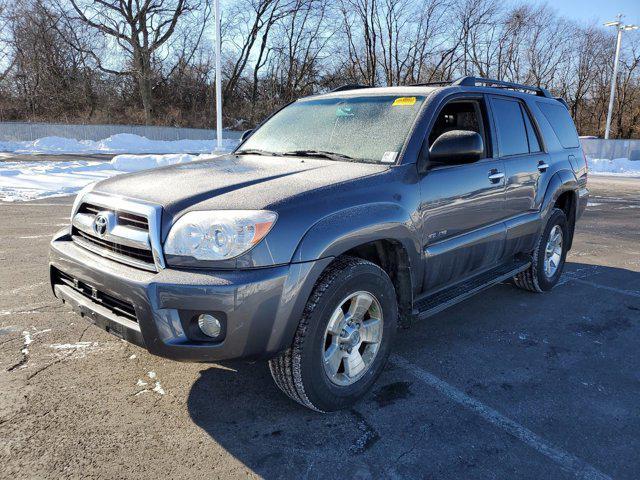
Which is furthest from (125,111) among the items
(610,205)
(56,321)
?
(56,321)

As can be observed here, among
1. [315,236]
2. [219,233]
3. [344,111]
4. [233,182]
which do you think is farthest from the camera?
[344,111]

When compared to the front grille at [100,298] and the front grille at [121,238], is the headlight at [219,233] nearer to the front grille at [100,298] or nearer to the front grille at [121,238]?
the front grille at [121,238]

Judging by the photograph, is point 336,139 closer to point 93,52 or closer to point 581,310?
point 581,310

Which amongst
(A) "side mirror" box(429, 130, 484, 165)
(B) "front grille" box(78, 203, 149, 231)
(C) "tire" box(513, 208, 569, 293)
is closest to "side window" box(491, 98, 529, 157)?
(C) "tire" box(513, 208, 569, 293)

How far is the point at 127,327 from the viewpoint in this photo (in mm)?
2451

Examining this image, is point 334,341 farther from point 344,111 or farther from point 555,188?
point 555,188

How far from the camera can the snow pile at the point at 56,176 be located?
36.2ft

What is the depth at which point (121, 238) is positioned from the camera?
2.61 metres

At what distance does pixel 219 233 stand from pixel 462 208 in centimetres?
190

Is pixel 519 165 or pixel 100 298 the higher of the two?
pixel 519 165

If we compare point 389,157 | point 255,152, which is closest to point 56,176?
point 255,152

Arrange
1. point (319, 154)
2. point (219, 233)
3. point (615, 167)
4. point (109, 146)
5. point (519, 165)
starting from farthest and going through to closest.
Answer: point (109, 146) < point (615, 167) < point (519, 165) < point (319, 154) < point (219, 233)

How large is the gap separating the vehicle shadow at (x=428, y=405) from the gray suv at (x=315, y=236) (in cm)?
20

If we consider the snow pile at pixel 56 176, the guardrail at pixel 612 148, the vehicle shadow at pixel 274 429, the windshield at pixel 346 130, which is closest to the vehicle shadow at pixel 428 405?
the vehicle shadow at pixel 274 429
